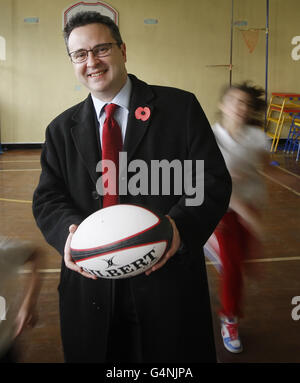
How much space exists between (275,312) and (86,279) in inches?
62.4

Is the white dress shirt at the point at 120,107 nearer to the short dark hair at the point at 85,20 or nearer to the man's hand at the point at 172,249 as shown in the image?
the short dark hair at the point at 85,20

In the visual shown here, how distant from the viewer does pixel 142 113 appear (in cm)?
130

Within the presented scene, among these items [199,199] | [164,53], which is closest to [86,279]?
[199,199]

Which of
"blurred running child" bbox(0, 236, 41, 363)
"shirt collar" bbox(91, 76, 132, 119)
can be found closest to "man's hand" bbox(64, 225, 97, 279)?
"blurred running child" bbox(0, 236, 41, 363)

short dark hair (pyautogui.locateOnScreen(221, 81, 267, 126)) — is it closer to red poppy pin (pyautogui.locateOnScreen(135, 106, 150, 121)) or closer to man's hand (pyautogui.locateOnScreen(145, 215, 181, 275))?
red poppy pin (pyautogui.locateOnScreen(135, 106, 150, 121))

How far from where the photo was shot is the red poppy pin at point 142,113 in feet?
4.25

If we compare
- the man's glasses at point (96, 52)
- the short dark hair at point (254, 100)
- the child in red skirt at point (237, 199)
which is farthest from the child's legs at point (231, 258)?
the man's glasses at point (96, 52)

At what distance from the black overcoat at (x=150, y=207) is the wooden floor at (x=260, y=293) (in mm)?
456

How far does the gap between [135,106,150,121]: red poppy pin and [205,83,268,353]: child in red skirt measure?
0.99 metres

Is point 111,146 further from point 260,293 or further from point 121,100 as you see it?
point 260,293

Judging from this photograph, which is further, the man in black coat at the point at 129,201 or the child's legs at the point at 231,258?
Answer: the child's legs at the point at 231,258

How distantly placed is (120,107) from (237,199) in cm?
105

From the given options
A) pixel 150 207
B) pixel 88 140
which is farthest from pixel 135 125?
pixel 150 207
